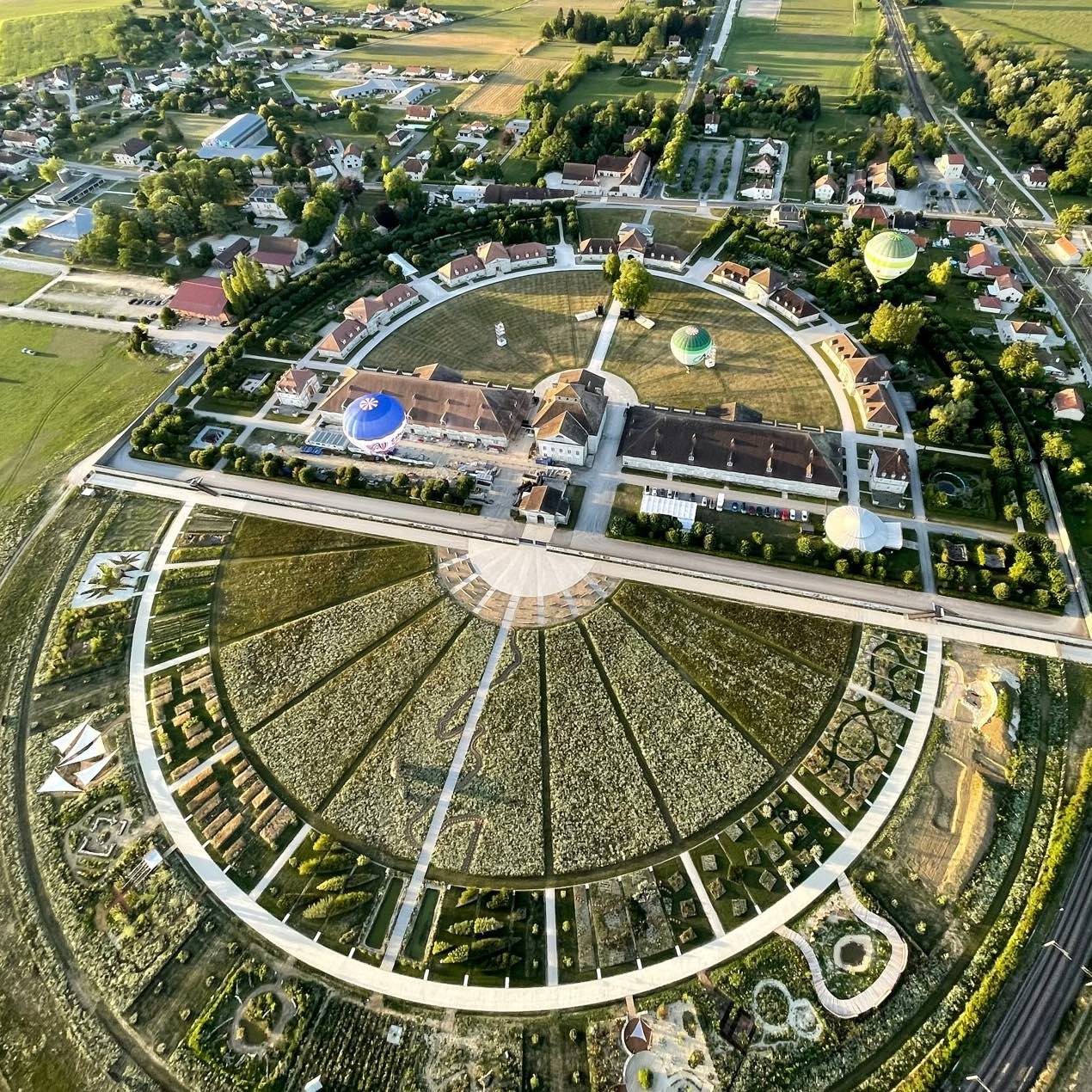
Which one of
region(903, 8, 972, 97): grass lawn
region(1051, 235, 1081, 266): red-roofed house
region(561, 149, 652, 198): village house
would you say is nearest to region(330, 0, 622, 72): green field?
region(561, 149, 652, 198): village house

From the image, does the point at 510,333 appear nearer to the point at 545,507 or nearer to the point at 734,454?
the point at 545,507

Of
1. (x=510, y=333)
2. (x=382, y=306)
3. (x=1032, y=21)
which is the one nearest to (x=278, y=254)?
(x=382, y=306)

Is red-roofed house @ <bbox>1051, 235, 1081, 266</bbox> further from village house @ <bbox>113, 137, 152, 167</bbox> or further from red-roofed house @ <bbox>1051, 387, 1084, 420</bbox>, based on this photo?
village house @ <bbox>113, 137, 152, 167</bbox>

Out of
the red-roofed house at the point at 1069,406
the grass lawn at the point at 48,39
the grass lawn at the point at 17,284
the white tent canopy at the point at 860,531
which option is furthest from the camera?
the grass lawn at the point at 48,39

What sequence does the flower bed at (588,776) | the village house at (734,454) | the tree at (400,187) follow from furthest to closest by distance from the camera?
1. the tree at (400,187)
2. the village house at (734,454)
3. the flower bed at (588,776)

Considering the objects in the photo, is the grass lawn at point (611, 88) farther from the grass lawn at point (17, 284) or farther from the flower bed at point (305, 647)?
the flower bed at point (305, 647)

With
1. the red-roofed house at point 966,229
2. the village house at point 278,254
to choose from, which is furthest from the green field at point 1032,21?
the village house at point 278,254
